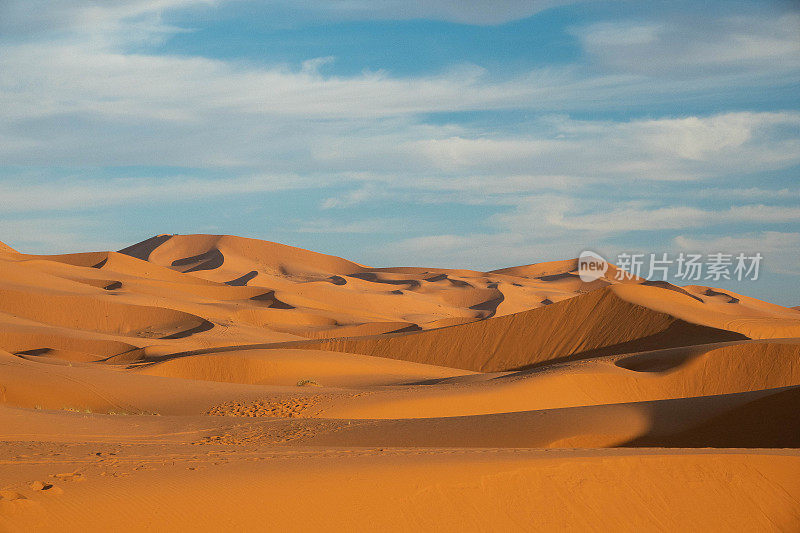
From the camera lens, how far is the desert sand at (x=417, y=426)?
6586 mm

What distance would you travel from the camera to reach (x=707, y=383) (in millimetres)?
21734

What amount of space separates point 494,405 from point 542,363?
13935 millimetres

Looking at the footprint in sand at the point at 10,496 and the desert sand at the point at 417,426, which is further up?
the footprint in sand at the point at 10,496

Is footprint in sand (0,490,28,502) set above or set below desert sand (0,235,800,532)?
above

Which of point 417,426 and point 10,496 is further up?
point 10,496

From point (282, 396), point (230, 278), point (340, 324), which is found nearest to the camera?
point (282, 396)

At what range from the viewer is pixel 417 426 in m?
11.6

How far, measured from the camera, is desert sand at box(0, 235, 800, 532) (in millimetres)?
6586

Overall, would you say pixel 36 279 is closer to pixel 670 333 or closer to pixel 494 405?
pixel 670 333

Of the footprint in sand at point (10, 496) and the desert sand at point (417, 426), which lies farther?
the desert sand at point (417, 426)

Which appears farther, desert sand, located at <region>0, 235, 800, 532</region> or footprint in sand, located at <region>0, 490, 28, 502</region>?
desert sand, located at <region>0, 235, 800, 532</region>

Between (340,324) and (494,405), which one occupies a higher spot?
(494,405)

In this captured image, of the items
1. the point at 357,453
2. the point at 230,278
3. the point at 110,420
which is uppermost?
the point at 357,453

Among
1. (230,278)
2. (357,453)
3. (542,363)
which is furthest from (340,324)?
(357,453)
